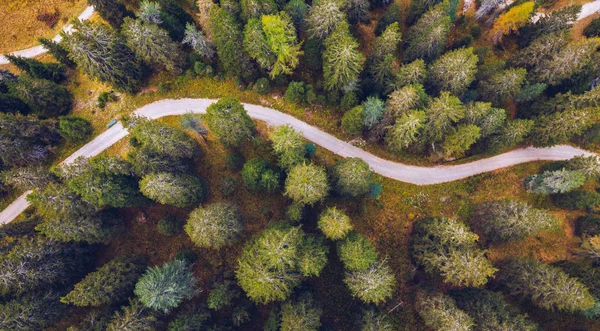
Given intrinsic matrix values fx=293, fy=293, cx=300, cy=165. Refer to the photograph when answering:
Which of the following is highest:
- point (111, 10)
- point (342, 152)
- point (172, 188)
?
point (111, 10)

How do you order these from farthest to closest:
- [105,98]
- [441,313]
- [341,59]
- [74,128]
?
[105,98] < [74,128] < [341,59] < [441,313]

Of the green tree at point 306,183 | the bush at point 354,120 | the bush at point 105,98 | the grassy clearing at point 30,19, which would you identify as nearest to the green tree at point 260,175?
the green tree at point 306,183

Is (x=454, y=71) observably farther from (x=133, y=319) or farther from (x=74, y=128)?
(x=74, y=128)

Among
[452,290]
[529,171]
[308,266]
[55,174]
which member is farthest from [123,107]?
[529,171]

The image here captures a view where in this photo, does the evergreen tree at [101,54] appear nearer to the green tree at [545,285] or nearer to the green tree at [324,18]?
the green tree at [324,18]

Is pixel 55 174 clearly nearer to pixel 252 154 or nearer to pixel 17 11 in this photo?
pixel 252 154

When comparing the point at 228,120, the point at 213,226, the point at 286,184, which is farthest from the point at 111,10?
the point at 286,184
